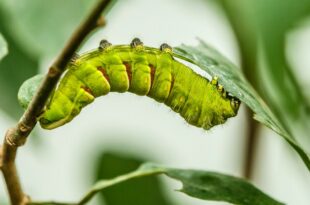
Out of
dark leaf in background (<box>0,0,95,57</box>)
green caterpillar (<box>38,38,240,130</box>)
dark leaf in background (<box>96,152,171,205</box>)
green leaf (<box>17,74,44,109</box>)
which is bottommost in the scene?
dark leaf in background (<box>96,152,171,205</box>)

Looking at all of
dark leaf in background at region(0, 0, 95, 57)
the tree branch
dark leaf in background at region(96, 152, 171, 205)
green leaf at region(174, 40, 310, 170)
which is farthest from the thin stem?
the tree branch

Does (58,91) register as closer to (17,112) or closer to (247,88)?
(247,88)

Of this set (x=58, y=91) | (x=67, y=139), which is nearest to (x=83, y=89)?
(x=58, y=91)

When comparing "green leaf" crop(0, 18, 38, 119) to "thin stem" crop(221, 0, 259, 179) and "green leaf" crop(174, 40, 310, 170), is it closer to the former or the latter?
"thin stem" crop(221, 0, 259, 179)

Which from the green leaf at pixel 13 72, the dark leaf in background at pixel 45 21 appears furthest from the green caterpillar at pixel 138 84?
the green leaf at pixel 13 72

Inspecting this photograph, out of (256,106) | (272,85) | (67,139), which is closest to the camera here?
(256,106)

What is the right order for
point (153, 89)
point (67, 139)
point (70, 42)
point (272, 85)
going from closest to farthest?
point (70, 42)
point (153, 89)
point (272, 85)
point (67, 139)
